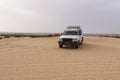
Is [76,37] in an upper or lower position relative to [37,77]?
upper

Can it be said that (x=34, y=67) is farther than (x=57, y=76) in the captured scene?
Yes

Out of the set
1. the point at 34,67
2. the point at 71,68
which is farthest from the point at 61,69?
the point at 34,67

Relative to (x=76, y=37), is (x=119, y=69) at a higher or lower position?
lower

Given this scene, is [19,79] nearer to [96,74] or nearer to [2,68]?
[2,68]

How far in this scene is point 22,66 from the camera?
11.6 metres

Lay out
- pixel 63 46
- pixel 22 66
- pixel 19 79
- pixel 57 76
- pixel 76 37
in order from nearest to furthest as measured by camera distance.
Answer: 1. pixel 19 79
2. pixel 57 76
3. pixel 22 66
4. pixel 76 37
5. pixel 63 46

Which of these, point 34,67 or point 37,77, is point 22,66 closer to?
point 34,67

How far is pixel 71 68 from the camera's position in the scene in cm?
1117

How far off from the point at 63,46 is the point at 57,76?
44.3 feet

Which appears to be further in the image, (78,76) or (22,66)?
(22,66)

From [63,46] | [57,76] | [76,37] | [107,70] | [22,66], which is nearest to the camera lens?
[57,76]

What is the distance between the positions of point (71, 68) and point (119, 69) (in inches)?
96.7

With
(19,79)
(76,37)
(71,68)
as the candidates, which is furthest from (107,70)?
(76,37)

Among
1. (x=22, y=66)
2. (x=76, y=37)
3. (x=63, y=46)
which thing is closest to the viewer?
(x=22, y=66)
